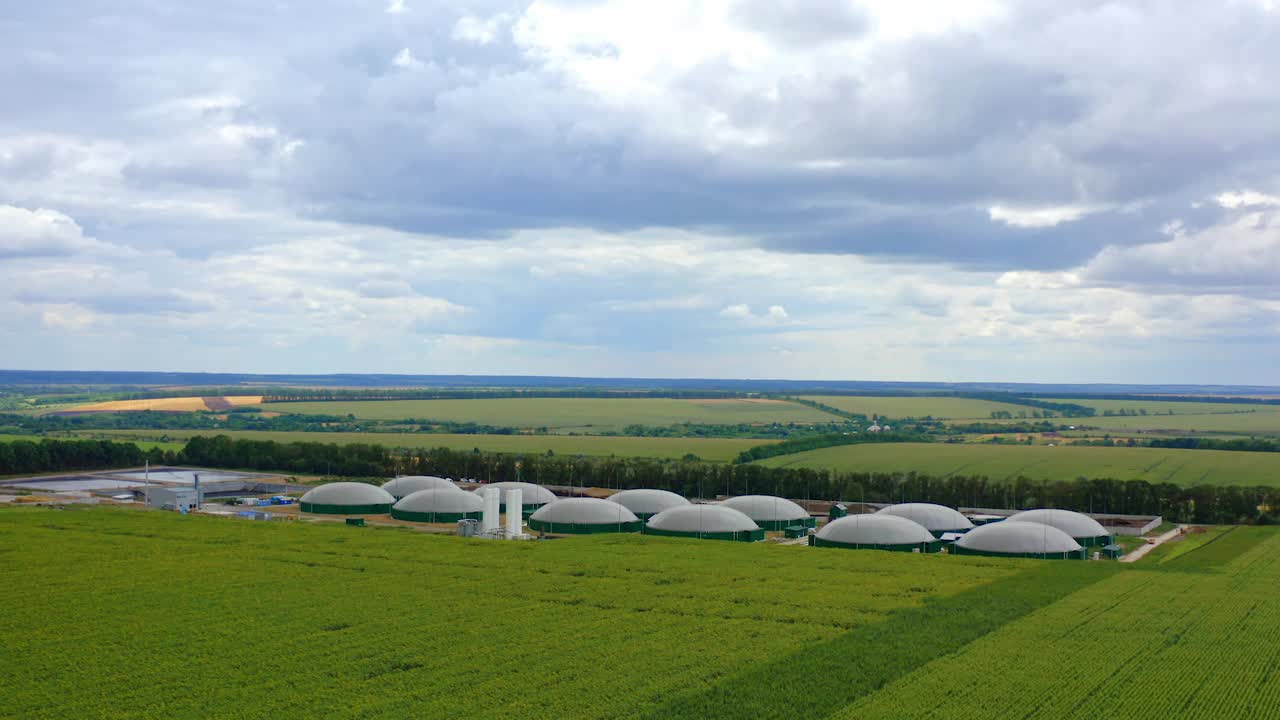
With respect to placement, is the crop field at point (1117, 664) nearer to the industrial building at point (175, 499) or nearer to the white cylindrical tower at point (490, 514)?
the white cylindrical tower at point (490, 514)

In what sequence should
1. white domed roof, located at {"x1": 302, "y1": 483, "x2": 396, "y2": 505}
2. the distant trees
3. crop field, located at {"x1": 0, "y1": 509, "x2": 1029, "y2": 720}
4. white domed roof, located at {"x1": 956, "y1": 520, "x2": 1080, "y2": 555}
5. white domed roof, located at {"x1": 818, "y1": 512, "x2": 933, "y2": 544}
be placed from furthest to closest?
the distant trees → white domed roof, located at {"x1": 302, "y1": 483, "x2": 396, "y2": 505} → white domed roof, located at {"x1": 818, "y1": 512, "x2": 933, "y2": 544} → white domed roof, located at {"x1": 956, "y1": 520, "x2": 1080, "y2": 555} → crop field, located at {"x1": 0, "y1": 509, "x2": 1029, "y2": 720}

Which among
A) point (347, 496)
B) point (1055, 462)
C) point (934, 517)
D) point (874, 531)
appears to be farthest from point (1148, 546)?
point (347, 496)

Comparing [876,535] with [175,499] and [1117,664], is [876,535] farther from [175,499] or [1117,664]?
[175,499]

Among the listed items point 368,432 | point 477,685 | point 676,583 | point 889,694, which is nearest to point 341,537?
point 676,583

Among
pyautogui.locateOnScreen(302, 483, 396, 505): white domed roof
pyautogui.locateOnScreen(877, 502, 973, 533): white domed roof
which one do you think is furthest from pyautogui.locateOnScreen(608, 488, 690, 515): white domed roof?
pyautogui.locateOnScreen(302, 483, 396, 505): white domed roof

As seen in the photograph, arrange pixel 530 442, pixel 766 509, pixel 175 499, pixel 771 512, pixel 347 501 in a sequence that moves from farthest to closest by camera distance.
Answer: pixel 530 442, pixel 175 499, pixel 347 501, pixel 766 509, pixel 771 512

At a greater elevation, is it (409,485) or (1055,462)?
(1055,462)

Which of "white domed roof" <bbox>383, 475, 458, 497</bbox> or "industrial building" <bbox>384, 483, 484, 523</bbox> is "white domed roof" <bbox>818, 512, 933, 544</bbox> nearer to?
"industrial building" <bbox>384, 483, 484, 523</bbox>
